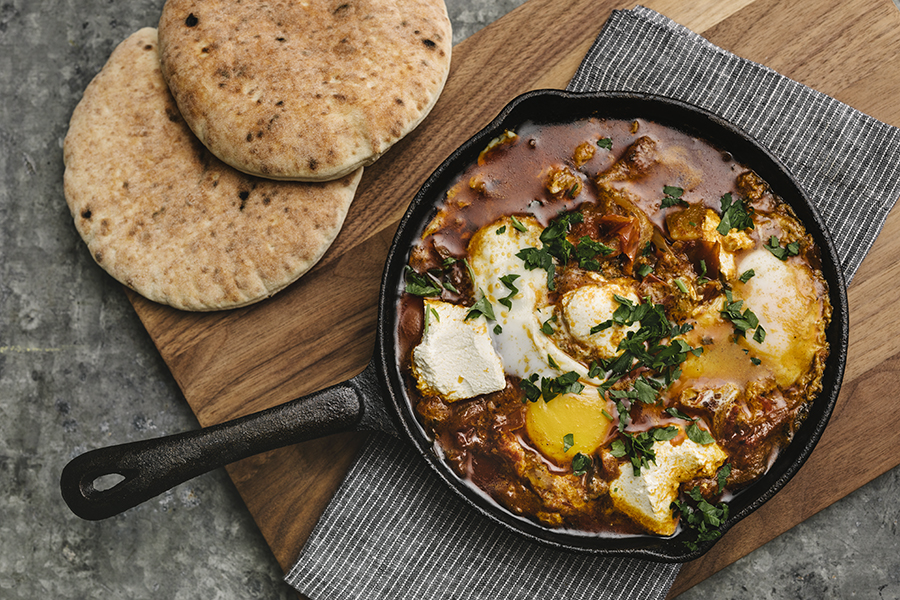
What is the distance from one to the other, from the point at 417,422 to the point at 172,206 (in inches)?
64.4

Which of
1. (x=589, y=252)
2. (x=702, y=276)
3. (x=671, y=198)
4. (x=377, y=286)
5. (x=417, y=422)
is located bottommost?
(x=417, y=422)

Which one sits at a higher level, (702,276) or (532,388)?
(702,276)

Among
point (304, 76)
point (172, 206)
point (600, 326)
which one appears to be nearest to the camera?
point (600, 326)

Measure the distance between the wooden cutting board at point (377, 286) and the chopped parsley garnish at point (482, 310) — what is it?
0.67m

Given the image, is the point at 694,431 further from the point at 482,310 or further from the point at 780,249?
the point at 482,310

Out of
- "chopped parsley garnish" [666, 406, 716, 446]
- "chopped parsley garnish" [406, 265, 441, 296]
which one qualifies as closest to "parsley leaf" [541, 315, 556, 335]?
"chopped parsley garnish" [406, 265, 441, 296]

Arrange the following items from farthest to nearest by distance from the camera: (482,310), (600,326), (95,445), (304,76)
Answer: (95,445)
(304,76)
(482,310)
(600,326)

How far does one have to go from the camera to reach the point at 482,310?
2.53 m

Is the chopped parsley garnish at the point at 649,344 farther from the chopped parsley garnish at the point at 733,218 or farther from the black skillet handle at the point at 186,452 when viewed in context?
the black skillet handle at the point at 186,452

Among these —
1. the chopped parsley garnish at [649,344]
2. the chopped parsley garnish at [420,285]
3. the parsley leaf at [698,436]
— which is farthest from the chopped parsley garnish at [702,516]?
the chopped parsley garnish at [420,285]

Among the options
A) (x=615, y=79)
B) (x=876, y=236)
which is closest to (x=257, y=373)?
(x=615, y=79)

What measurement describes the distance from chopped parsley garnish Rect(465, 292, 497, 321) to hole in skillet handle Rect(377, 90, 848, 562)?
361 millimetres

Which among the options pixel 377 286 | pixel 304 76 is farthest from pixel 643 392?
pixel 304 76

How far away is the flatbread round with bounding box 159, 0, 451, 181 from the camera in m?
2.75
